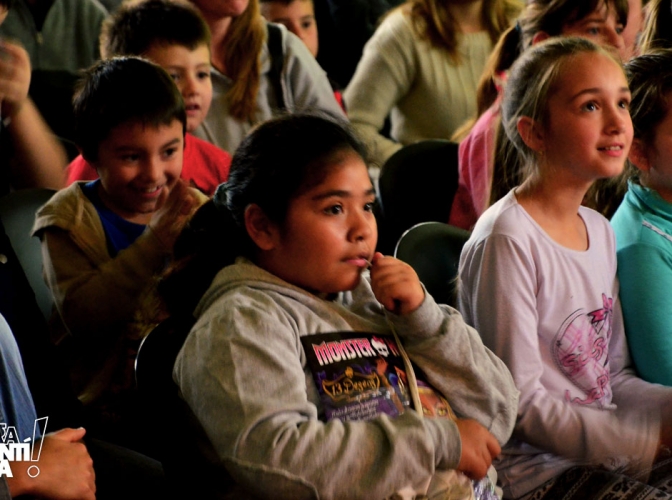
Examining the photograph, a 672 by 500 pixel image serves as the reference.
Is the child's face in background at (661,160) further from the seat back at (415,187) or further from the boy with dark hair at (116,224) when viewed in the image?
the boy with dark hair at (116,224)

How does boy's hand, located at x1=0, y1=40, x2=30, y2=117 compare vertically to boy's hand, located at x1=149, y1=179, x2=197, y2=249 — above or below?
above

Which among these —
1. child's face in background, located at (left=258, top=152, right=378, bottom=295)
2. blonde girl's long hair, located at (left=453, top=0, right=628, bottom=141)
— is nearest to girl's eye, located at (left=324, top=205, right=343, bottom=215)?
child's face in background, located at (left=258, top=152, right=378, bottom=295)

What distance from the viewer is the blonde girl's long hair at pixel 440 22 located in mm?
3254

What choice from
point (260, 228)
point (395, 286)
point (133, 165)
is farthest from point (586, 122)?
point (133, 165)

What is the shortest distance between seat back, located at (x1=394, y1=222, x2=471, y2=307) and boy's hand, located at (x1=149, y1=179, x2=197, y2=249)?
430 millimetres

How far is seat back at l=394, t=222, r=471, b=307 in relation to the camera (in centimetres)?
182

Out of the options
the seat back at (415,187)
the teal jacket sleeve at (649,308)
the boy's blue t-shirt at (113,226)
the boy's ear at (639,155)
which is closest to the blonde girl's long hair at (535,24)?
the seat back at (415,187)

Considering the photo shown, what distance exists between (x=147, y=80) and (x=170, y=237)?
39 cm

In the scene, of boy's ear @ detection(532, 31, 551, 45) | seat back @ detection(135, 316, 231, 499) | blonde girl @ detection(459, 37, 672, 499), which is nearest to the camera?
seat back @ detection(135, 316, 231, 499)

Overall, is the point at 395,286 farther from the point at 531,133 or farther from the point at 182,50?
the point at 182,50

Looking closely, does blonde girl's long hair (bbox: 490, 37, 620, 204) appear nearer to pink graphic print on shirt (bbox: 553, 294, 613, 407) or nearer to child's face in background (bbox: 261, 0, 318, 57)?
pink graphic print on shirt (bbox: 553, 294, 613, 407)

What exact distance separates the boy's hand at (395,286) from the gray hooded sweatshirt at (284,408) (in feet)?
0.06

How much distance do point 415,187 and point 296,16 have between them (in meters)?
1.47

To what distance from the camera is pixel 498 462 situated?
162cm
